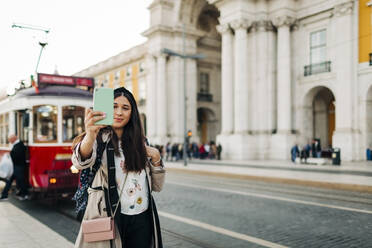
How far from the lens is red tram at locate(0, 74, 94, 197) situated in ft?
25.8

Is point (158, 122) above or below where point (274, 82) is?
below

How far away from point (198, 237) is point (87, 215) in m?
3.53

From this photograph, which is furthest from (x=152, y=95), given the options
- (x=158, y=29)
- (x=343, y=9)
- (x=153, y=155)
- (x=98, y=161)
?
(x=98, y=161)

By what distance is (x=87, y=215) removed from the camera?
8.17 ft

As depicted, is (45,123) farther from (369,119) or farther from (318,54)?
(318,54)

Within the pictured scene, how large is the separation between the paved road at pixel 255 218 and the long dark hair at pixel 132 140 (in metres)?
3.01

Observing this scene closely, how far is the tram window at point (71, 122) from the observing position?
337 inches

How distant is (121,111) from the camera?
270cm

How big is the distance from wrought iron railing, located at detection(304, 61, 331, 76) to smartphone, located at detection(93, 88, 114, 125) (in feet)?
78.1

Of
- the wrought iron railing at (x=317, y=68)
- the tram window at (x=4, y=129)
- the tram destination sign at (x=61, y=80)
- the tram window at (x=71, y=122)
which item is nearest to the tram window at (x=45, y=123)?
the tram window at (x=71, y=122)

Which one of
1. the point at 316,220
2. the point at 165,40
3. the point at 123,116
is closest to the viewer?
the point at 123,116

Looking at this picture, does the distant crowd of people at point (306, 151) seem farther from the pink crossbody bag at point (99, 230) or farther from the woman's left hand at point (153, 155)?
the pink crossbody bag at point (99, 230)

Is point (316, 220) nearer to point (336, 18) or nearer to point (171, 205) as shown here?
point (171, 205)

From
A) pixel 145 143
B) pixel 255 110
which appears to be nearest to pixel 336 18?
pixel 255 110
